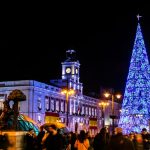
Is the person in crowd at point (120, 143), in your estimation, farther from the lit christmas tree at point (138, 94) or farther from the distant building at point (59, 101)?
the distant building at point (59, 101)

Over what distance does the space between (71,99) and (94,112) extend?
1791 centimetres

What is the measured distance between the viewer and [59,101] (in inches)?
3344

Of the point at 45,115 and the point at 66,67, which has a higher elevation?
the point at 66,67

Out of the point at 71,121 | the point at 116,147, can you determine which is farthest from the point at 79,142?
the point at 71,121

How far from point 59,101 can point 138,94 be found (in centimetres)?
3745

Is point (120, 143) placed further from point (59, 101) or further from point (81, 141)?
point (59, 101)

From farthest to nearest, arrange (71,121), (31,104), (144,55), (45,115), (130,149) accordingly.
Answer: (71,121)
(45,115)
(31,104)
(144,55)
(130,149)

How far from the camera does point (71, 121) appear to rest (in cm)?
8981

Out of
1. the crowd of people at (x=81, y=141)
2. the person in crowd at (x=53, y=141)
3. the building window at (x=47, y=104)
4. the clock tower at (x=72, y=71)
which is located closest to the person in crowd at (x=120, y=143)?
the crowd of people at (x=81, y=141)

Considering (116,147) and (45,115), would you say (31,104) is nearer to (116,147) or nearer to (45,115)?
(45,115)

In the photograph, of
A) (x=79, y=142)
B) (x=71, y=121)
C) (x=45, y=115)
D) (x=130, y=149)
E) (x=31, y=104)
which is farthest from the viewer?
(x=71, y=121)

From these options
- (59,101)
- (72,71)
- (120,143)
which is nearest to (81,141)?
(120,143)

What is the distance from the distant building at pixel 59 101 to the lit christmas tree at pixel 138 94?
7968 mm

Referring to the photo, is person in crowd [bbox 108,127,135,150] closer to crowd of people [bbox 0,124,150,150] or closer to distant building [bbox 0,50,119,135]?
crowd of people [bbox 0,124,150,150]
